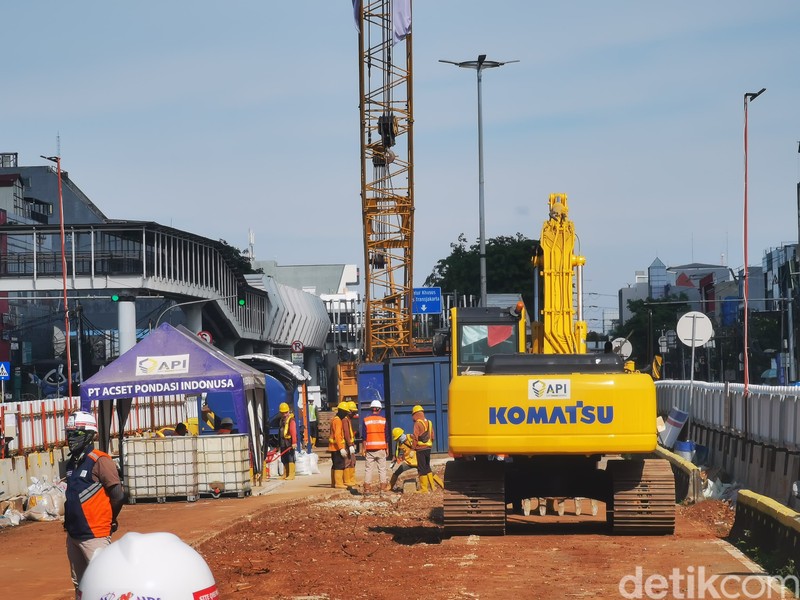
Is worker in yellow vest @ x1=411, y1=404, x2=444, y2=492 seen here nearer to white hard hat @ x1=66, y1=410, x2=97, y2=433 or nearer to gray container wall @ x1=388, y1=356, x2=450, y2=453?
gray container wall @ x1=388, y1=356, x2=450, y2=453

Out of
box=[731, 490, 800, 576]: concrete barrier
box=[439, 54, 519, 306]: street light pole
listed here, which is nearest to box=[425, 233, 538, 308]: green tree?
box=[439, 54, 519, 306]: street light pole

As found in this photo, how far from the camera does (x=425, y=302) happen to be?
58406mm

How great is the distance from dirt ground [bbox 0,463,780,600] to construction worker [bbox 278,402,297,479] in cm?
838

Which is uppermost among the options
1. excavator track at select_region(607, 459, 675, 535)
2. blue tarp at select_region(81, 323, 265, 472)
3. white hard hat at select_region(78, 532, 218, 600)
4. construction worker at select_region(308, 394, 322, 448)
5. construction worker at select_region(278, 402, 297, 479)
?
white hard hat at select_region(78, 532, 218, 600)

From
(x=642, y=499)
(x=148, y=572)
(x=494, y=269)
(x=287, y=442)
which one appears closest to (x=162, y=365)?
(x=287, y=442)

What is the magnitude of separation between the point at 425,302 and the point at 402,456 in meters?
31.3

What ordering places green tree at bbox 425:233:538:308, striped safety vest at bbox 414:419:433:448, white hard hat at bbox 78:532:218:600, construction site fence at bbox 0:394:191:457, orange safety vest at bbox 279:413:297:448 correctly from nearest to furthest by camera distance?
white hard hat at bbox 78:532:218:600
construction site fence at bbox 0:394:191:457
striped safety vest at bbox 414:419:433:448
orange safety vest at bbox 279:413:297:448
green tree at bbox 425:233:538:308

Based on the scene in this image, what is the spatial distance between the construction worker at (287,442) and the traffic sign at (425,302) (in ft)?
86.3

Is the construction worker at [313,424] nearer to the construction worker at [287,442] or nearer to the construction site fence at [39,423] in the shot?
the construction site fence at [39,423]

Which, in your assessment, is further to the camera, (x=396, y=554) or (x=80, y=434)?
(x=396, y=554)

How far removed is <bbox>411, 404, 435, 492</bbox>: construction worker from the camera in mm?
23688

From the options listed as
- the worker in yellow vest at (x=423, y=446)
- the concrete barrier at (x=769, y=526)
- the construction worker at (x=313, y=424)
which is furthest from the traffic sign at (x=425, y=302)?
the concrete barrier at (x=769, y=526)

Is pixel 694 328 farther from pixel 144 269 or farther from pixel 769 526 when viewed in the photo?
pixel 144 269

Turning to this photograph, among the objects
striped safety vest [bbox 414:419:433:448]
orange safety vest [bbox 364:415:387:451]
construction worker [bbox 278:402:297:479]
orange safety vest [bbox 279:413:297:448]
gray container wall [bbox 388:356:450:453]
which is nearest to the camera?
striped safety vest [bbox 414:419:433:448]
